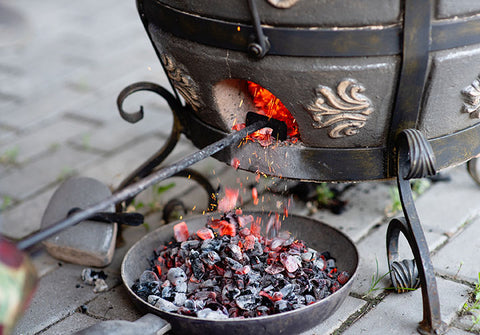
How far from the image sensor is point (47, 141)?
3.09 m

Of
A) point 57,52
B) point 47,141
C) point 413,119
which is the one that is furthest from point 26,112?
point 413,119

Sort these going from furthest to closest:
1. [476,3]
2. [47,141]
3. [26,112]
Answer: [26,112] → [47,141] → [476,3]

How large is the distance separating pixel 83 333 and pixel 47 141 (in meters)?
1.73

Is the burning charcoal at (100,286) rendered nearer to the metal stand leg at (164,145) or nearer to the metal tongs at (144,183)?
the metal tongs at (144,183)

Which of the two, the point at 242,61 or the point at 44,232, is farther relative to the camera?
the point at 242,61

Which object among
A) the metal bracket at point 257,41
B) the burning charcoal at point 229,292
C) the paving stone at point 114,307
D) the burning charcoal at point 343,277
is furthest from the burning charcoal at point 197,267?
the metal bracket at point 257,41

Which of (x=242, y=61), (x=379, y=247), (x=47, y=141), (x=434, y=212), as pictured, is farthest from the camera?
(x=47, y=141)

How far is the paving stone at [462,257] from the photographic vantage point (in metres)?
1.98

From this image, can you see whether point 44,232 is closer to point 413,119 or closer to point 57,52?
point 413,119

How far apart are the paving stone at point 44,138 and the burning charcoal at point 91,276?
1058mm

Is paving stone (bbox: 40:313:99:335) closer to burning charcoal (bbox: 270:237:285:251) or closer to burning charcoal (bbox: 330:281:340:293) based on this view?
burning charcoal (bbox: 270:237:285:251)

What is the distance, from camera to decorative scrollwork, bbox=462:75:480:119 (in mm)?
1635

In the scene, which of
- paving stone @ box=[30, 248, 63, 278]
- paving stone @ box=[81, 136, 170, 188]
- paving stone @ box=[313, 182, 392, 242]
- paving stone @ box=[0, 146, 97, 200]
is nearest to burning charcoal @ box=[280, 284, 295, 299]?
paving stone @ box=[313, 182, 392, 242]

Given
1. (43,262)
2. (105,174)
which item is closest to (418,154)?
(43,262)
